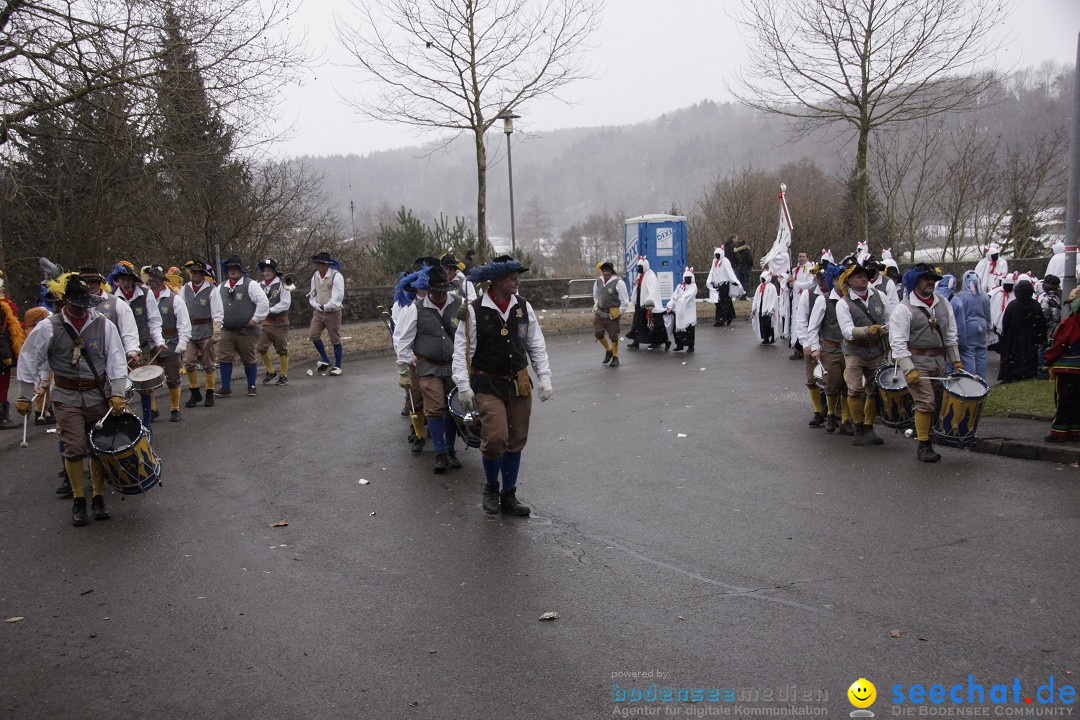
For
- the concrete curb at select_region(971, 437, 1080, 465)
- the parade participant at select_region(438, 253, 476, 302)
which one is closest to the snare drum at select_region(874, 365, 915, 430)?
the concrete curb at select_region(971, 437, 1080, 465)

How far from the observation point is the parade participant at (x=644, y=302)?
17156mm

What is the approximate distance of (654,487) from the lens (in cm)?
793

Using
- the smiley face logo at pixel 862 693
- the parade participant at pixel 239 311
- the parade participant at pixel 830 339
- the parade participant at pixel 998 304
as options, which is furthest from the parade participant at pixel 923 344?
the parade participant at pixel 239 311

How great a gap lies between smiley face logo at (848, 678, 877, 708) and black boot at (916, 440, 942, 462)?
4.77m

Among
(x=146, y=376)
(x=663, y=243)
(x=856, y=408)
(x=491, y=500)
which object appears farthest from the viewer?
(x=663, y=243)

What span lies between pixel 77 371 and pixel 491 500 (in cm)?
364

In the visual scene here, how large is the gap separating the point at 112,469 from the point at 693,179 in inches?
4424

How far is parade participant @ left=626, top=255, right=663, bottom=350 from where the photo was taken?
675 inches

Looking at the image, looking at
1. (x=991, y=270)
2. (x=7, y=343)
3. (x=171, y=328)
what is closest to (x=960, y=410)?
(x=171, y=328)

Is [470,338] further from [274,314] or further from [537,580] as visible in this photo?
[274,314]

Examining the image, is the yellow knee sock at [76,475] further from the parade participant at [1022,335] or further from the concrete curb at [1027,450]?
the parade participant at [1022,335]

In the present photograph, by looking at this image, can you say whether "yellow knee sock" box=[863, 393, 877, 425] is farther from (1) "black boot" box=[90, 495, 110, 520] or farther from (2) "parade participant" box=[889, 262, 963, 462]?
(1) "black boot" box=[90, 495, 110, 520]

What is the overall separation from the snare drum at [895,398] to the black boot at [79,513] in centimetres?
750

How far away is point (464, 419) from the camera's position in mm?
8594
